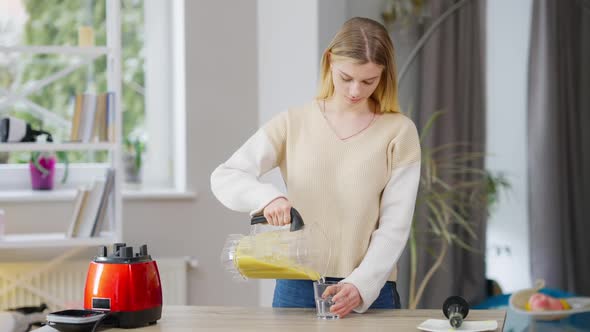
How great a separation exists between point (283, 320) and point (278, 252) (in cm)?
16

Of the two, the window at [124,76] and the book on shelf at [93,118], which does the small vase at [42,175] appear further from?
the book on shelf at [93,118]

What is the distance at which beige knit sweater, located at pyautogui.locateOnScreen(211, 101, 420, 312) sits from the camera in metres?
2.13

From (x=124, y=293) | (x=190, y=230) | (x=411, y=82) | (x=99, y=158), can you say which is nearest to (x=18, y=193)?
(x=99, y=158)

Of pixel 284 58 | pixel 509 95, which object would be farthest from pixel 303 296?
pixel 509 95

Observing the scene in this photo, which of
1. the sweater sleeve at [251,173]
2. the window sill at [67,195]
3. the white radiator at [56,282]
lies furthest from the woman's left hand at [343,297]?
the window sill at [67,195]

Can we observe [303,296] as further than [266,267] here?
Yes

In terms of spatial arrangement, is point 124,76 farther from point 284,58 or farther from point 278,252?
point 278,252

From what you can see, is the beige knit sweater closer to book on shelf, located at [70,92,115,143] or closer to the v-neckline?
the v-neckline

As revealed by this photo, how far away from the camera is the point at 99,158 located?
4.15 metres

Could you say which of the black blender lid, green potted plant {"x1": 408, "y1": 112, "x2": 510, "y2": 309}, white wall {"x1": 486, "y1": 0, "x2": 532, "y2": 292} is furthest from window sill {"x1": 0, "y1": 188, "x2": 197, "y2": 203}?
the black blender lid

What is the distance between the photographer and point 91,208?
362cm

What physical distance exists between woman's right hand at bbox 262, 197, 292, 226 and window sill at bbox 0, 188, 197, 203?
2022 millimetres

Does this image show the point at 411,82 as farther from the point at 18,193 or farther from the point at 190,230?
the point at 18,193

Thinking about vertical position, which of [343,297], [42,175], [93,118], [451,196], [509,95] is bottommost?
[343,297]
